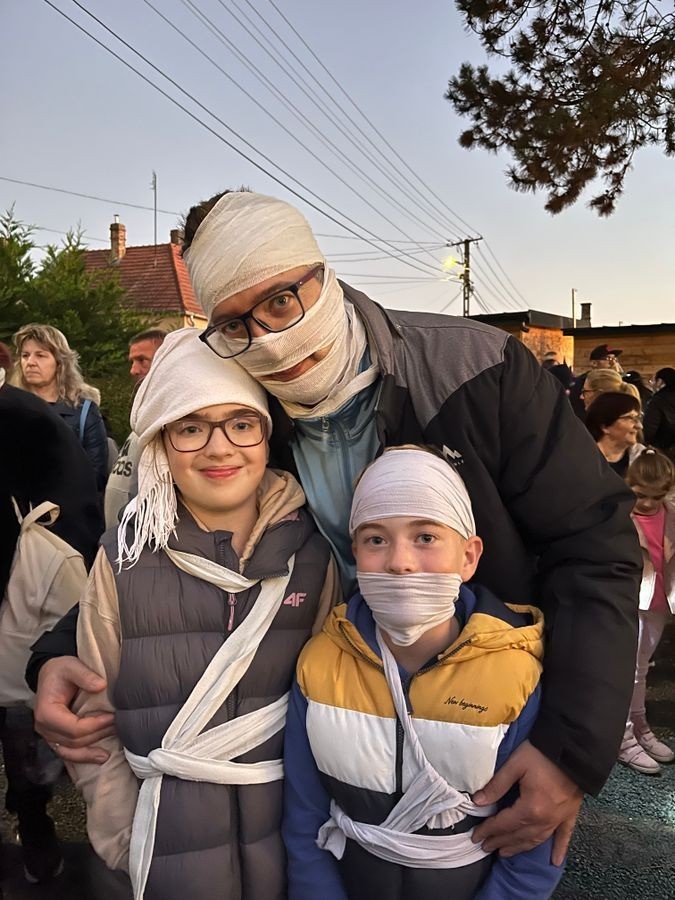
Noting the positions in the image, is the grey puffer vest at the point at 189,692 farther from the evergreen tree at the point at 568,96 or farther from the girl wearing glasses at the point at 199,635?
the evergreen tree at the point at 568,96

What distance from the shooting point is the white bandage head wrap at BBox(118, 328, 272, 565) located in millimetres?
1826

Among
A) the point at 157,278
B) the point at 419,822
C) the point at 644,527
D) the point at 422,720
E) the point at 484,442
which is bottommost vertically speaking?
the point at 419,822

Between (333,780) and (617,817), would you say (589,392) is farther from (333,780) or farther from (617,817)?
(333,780)

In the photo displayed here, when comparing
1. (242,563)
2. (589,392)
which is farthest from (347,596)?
(589,392)

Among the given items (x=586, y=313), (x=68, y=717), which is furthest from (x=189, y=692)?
(x=586, y=313)

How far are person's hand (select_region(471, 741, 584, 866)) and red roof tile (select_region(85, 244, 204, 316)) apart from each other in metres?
24.2

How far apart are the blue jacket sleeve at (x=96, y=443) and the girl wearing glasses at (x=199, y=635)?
3.29 metres

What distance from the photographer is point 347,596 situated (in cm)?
201

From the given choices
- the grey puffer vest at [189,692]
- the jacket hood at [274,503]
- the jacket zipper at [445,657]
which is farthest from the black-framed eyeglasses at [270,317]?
the jacket zipper at [445,657]

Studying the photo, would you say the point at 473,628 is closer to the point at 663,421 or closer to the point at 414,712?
the point at 414,712

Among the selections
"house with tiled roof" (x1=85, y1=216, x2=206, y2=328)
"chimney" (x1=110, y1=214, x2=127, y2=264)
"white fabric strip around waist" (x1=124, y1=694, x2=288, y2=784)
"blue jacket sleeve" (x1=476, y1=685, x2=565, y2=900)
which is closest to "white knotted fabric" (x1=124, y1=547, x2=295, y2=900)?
"white fabric strip around waist" (x1=124, y1=694, x2=288, y2=784)

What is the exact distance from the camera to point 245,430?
1.89 metres

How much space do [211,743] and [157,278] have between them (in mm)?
27340

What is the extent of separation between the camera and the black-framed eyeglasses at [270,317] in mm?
1761
